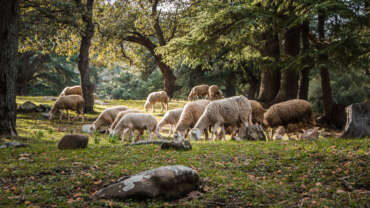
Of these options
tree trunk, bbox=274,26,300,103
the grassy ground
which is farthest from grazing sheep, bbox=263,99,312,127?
the grassy ground

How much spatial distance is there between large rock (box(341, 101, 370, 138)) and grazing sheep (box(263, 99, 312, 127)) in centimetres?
515

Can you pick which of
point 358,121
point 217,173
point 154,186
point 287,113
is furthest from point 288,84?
point 154,186

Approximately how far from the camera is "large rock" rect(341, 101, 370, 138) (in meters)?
8.61

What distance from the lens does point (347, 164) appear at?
5949 millimetres

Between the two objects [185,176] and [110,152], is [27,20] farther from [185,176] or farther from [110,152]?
[185,176]

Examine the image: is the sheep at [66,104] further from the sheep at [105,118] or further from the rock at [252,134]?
the rock at [252,134]

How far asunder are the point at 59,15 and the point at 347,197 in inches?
605

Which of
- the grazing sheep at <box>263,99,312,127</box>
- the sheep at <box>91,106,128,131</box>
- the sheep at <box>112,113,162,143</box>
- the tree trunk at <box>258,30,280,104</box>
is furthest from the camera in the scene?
the tree trunk at <box>258,30,280,104</box>

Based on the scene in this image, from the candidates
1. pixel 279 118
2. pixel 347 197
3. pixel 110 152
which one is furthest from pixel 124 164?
pixel 279 118

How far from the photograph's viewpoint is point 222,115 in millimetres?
11680

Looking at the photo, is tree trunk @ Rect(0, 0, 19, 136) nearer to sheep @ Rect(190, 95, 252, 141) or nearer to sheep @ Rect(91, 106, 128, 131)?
sheep @ Rect(91, 106, 128, 131)

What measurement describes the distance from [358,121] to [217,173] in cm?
551

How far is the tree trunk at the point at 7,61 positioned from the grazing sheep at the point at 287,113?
11.0 meters

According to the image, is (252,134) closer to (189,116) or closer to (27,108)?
(189,116)
